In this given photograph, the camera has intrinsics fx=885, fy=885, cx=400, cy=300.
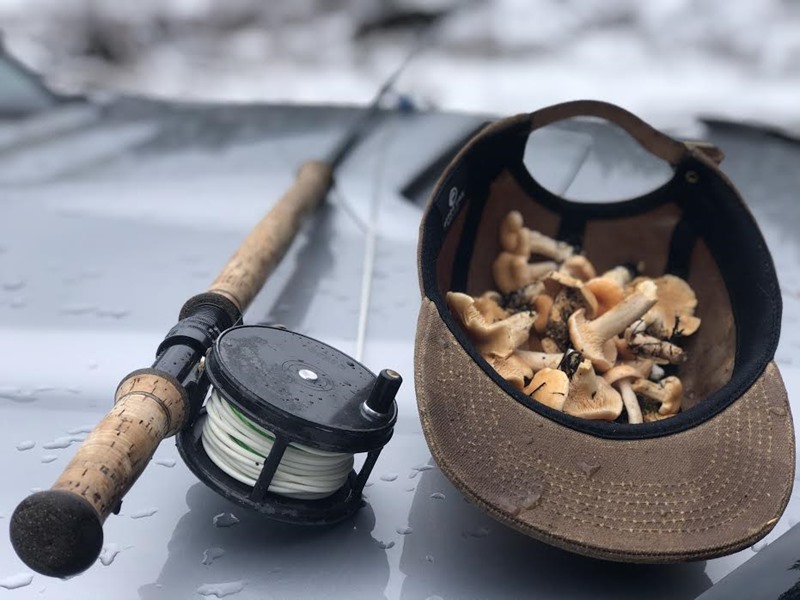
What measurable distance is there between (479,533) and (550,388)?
21 cm

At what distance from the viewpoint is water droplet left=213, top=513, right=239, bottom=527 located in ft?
3.66

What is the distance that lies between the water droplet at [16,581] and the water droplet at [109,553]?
0.26 ft

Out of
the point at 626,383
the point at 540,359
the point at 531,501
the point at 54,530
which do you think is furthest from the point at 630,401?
the point at 54,530

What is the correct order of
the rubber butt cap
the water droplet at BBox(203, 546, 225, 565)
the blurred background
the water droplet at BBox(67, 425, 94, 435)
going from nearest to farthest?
the rubber butt cap
the water droplet at BBox(203, 546, 225, 565)
the water droplet at BBox(67, 425, 94, 435)
the blurred background

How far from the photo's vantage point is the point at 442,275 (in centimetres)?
139

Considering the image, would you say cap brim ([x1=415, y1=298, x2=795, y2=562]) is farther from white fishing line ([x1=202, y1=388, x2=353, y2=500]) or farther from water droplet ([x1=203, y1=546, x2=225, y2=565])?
water droplet ([x1=203, y1=546, x2=225, y2=565])

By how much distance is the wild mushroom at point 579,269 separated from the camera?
4.90 feet

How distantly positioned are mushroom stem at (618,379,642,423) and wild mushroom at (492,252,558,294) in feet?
0.91

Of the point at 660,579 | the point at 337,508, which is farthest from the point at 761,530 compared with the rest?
the point at 337,508

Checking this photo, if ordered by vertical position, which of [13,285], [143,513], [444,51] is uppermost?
[444,51]

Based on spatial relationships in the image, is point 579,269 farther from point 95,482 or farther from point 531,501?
point 95,482

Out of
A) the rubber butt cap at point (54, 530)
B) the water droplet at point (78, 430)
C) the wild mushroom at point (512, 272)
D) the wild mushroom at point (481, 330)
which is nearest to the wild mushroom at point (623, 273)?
the wild mushroom at point (512, 272)

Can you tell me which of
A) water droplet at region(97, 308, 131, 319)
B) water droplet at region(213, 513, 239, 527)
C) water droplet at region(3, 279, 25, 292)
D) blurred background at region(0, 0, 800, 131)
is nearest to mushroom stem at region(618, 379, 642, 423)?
water droplet at region(213, 513, 239, 527)

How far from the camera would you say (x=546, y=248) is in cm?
155
